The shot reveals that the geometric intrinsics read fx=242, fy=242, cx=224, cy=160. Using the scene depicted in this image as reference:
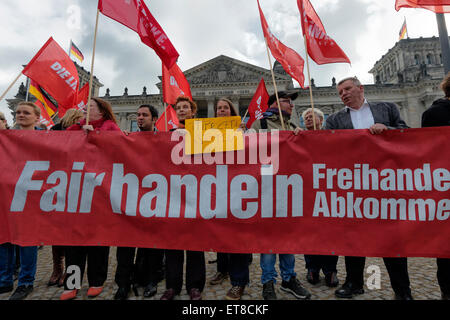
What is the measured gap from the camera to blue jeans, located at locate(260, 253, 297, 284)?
288 centimetres

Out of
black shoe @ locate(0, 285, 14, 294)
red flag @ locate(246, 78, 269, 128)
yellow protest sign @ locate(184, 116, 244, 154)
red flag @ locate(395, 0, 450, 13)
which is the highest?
red flag @ locate(246, 78, 269, 128)

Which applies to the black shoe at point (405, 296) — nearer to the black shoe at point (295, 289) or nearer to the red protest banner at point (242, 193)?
the red protest banner at point (242, 193)

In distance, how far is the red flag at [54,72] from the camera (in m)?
4.81

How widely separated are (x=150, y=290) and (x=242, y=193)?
1.69m

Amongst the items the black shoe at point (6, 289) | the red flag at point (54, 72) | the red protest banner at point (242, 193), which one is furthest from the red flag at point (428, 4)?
the black shoe at point (6, 289)

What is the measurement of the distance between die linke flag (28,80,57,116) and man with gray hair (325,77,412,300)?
8055mm

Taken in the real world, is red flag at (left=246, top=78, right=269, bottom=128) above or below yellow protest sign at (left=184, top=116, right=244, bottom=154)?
above

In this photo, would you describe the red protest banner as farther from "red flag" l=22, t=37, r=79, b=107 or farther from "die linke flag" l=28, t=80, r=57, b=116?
"die linke flag" l=28, t=80, r=57, b=116

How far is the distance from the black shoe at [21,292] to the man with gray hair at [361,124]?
12.5 ft

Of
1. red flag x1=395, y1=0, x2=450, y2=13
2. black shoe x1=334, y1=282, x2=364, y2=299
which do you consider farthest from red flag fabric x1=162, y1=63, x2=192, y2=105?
black shoe x1=334, y1=282, x2=364, y2=299

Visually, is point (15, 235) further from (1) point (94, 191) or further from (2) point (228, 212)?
(2) point (228, 212)

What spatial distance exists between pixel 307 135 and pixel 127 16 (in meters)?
3.07

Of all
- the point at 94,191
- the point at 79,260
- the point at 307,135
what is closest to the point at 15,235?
the point at 79,260

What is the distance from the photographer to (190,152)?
2855mm
